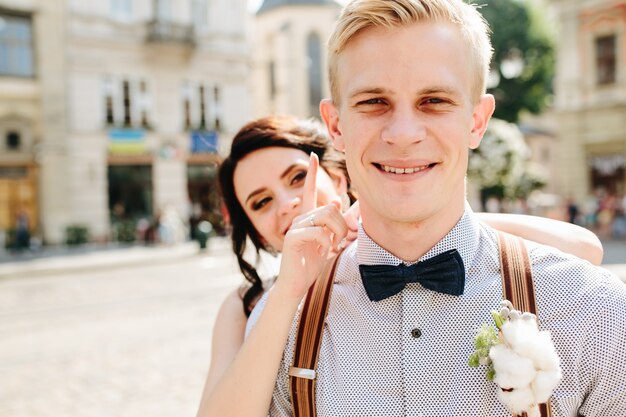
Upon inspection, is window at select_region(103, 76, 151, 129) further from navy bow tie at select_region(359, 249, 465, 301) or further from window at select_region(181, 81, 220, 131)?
navy bow tie at select_region(359, 249, 465, 301)

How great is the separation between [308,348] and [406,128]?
701 mm

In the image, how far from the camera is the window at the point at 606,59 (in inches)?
922

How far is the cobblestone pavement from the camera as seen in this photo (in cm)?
618

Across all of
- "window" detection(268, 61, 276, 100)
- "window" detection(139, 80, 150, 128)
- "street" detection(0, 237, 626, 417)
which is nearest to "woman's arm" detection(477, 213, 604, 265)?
"street" detection(0, 237, 626, 417)

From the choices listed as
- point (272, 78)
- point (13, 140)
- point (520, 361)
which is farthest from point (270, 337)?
point (272, 78)

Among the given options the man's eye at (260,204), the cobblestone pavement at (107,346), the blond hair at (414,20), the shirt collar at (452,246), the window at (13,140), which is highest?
the window at (13,140)

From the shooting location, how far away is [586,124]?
24141 millimetres

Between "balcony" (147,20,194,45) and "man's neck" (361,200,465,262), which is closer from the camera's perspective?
"man's neck" (361,200,465,262)

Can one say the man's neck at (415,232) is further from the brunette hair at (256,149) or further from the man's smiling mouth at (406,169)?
the brunette hair at (256,149)

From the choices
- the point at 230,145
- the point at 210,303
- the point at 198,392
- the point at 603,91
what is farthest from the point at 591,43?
Result: the point at 230,145

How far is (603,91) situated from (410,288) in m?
24.8

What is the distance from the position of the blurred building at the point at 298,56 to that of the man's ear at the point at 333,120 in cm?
3791

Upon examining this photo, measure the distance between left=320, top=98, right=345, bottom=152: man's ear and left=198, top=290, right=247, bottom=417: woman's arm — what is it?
0.91 m

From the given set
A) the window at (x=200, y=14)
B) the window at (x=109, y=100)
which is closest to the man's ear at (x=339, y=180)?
the window at (x=109, y=100)
